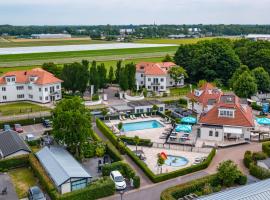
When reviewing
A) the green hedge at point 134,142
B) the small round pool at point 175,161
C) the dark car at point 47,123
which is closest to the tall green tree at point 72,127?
the green hedge at point 134,142

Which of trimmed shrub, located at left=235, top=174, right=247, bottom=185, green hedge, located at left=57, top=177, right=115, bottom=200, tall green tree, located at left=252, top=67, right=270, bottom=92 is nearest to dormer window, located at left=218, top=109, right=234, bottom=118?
trimmed shrub, located at left=235, top=174, right=247, bottom=185

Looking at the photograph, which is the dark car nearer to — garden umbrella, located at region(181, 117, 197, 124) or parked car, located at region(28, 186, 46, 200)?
garden umbrella, located at region(181, 117, 197, 124)

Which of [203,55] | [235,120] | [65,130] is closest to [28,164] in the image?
[65,130]

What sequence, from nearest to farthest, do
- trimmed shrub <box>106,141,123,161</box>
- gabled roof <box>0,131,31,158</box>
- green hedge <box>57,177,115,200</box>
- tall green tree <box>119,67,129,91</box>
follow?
1. green hedge <box>57,177,115,200</box>
2. trimmed shrub <box>106,141,123,161</box>
3. gabled roof <box>0,131,31,158</box>
4. tall green tree <box>119,67,129,91</box>

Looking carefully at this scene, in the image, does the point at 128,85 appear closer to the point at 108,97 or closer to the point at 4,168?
the point at 108,97

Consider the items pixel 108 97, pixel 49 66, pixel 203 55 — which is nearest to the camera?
pixel 108 97

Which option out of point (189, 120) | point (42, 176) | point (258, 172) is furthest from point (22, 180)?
point (189, 120)
